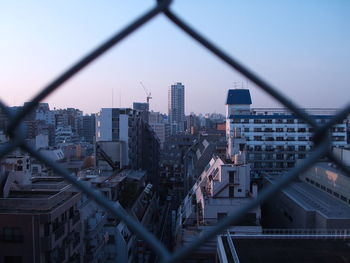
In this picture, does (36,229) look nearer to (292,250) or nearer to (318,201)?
(292,250)

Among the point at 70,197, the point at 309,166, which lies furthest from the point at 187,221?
the point at 309,166

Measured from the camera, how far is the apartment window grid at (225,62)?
1.24ft

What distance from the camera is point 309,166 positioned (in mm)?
406

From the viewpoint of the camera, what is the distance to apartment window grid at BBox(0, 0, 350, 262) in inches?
14.9

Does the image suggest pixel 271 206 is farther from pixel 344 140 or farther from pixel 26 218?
pixel 26 218

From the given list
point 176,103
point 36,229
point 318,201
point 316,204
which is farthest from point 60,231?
point 176,103

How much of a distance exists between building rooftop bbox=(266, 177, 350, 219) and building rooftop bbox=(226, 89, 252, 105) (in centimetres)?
542

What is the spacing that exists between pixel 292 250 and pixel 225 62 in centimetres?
375

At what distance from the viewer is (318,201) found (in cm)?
602

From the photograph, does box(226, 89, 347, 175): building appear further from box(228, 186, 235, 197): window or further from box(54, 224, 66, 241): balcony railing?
box(54, 224, 66, 241): balcony railing

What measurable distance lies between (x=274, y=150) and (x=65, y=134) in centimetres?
1409

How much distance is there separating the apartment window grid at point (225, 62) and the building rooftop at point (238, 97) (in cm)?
1227

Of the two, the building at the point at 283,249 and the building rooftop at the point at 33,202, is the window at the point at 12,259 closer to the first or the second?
Result: the building rooftop at the point at 33,202

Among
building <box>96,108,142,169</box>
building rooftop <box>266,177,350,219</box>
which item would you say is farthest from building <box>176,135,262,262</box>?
building <box>96,108,142,169</box>
